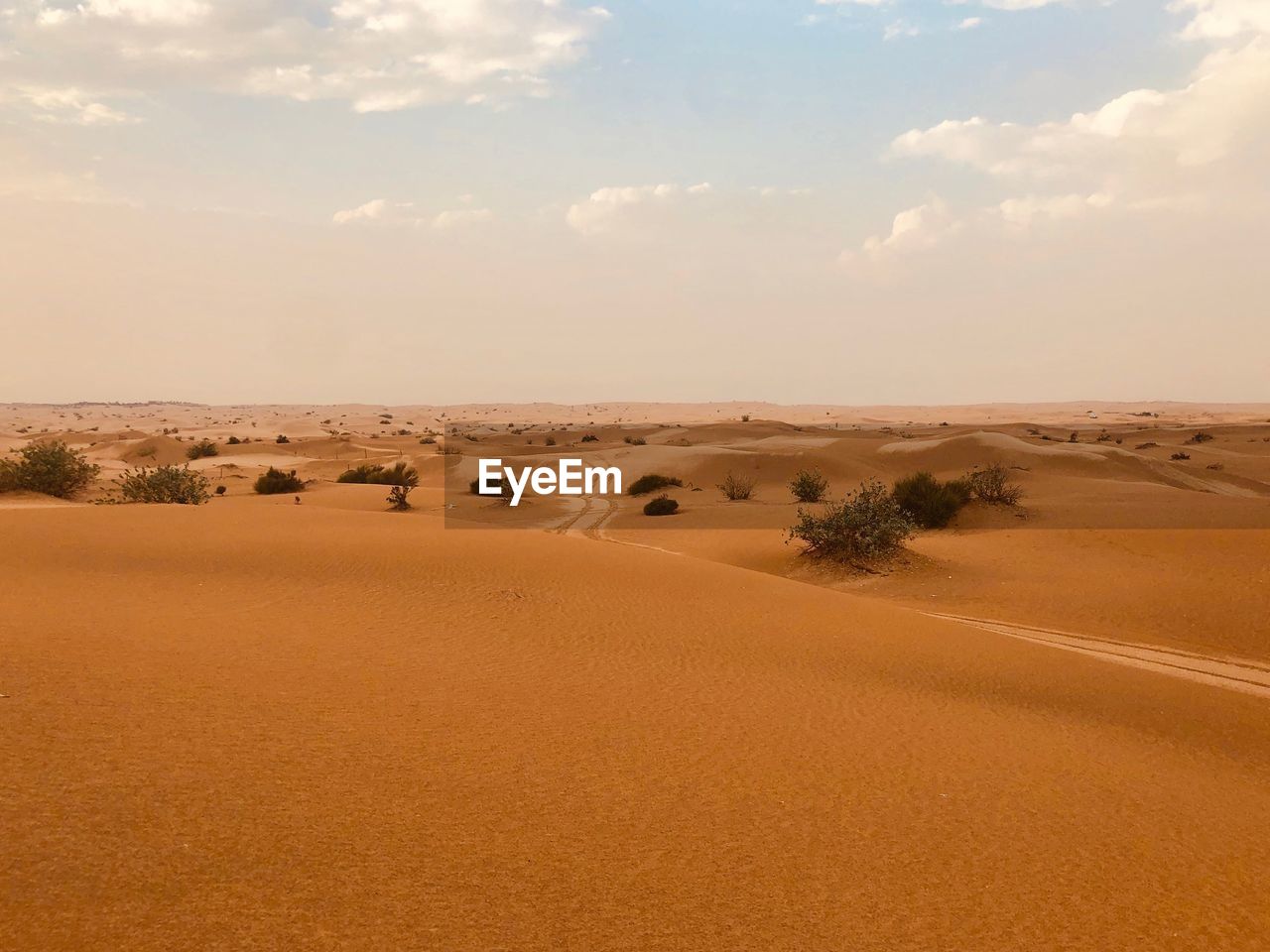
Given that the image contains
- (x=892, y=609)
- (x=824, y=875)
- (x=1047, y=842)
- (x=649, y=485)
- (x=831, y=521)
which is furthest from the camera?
(x=649, y=485)

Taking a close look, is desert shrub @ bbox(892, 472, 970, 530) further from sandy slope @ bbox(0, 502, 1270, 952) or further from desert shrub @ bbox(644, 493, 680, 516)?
sandy slope @ bbox(0, 502, 1270, 952)

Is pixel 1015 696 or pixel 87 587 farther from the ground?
pixel 87 587

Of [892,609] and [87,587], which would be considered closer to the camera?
[87,587]

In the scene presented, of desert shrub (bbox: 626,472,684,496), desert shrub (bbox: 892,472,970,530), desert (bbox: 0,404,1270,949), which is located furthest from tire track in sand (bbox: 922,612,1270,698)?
desert shrub (bbox: 626,472,684,496)

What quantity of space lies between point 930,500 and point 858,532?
19.6ft

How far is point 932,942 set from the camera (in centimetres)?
353

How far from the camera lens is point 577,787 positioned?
463 centimetres

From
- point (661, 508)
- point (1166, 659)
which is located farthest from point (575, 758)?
point (661, 508)

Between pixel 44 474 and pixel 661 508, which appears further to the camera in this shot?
pixel 661 508

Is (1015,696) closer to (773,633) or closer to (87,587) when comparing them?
(773,633)

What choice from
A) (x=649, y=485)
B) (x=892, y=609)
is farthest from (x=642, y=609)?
(x=649, y=485)

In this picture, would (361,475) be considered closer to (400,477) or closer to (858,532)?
(400,477)

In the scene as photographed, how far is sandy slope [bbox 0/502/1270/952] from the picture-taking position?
336 cm

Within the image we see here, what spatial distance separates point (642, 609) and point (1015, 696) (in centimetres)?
411
